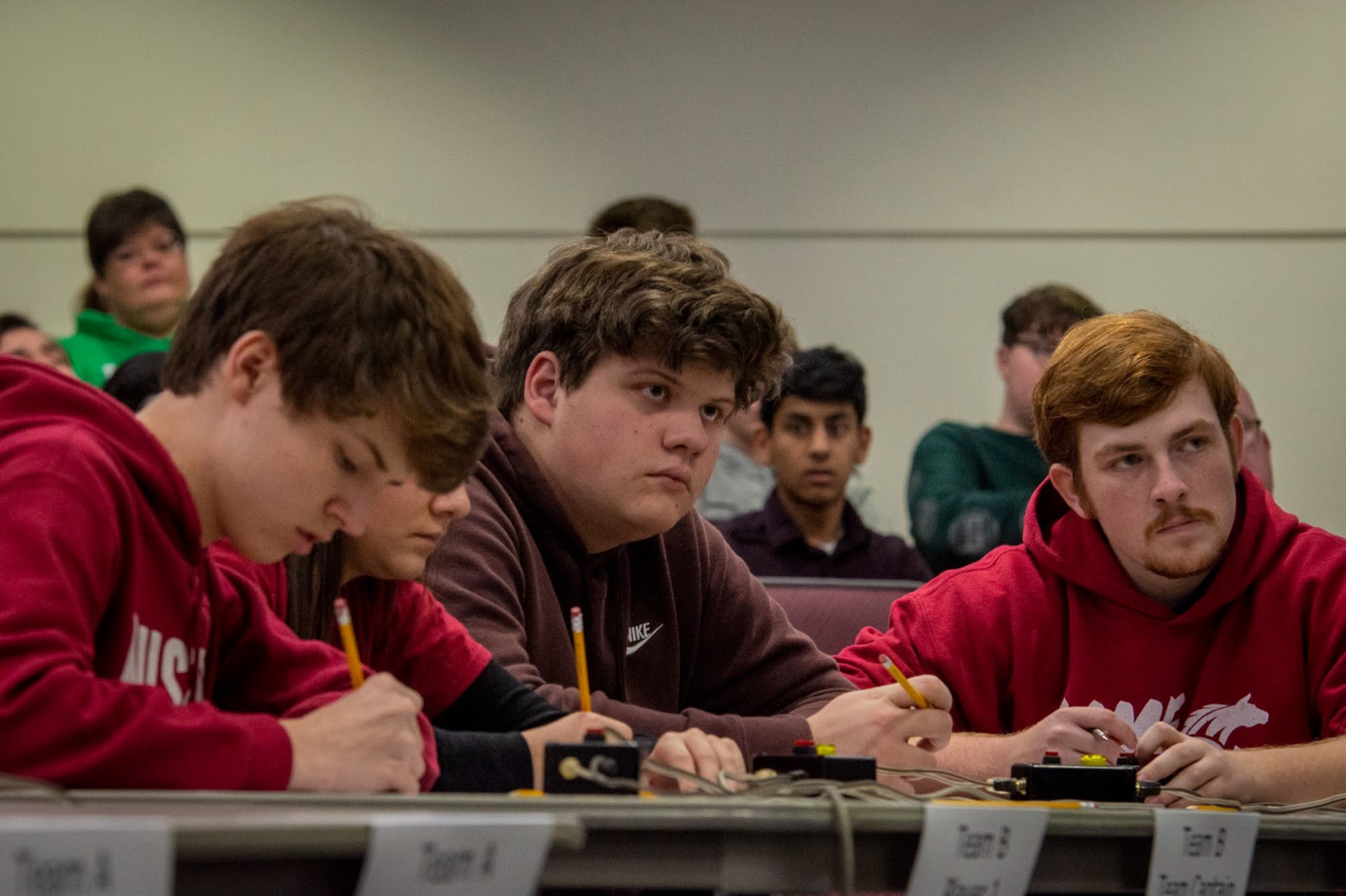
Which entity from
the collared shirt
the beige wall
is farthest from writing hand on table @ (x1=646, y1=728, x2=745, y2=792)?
the beige wall

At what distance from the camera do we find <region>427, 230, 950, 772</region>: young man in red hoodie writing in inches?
62.3

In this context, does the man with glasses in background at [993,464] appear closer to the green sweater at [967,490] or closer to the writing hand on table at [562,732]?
the green sweater at [967,490]

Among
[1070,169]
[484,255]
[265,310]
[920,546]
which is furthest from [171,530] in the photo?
[1070,169]

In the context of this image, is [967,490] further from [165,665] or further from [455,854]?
[455,854]

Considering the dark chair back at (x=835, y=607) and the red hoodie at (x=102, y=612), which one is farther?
the dark chair back at (x=835, y=607)

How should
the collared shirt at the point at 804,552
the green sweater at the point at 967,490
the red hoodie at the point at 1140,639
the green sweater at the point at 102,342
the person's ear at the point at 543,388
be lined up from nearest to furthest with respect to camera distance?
the person's ear at the point at 543,388 < the red hoodie at the point at 1140,639 < the green sweater at the point at 967,490 < the collared shirt at the point at 804,552 < the green sweater at the point at 102,342

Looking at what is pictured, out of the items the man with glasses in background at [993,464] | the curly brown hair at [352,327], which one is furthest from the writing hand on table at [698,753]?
the man with glasses in background at [993,464]

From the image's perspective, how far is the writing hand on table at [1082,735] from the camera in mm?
1593

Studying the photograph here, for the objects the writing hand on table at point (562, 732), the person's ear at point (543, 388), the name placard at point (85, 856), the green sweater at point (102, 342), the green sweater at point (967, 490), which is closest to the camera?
the name placard at point (85, 856)

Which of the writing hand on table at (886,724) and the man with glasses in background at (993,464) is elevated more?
the man with glasses in background at (993,464)

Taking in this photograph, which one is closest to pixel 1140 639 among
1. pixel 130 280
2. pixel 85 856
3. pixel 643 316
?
pixel 643 316

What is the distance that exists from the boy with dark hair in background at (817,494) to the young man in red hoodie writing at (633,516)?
1322mm

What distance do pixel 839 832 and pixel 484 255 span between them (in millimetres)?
3613

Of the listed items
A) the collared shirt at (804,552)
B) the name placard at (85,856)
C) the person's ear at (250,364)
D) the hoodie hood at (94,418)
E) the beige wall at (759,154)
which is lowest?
the collared shirt at (804,552)
